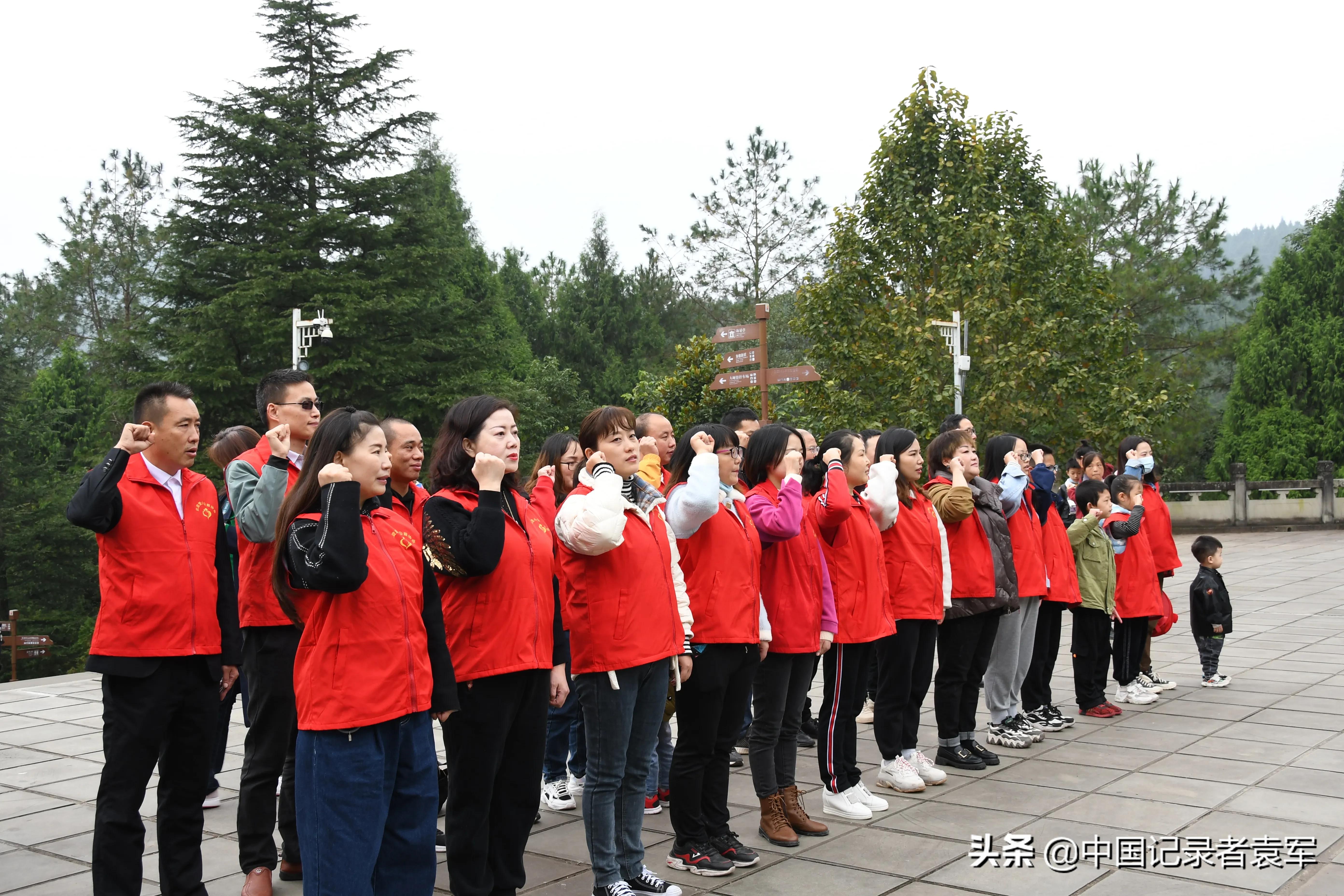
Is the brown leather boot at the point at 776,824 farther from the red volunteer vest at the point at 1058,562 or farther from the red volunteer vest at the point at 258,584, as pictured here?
the red volunteer vest at the point at 1058,562

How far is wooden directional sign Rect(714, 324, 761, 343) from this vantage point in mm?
13180

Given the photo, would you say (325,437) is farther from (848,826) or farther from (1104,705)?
(1104,705)

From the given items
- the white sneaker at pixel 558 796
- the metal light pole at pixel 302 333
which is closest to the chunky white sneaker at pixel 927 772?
the white sneaker at pixel 558 796

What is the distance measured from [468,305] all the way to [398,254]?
2531 millimetres

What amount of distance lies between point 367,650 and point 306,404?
160 cm

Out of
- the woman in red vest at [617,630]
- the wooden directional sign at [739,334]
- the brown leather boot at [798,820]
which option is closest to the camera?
the woman in red vest at [617,630]

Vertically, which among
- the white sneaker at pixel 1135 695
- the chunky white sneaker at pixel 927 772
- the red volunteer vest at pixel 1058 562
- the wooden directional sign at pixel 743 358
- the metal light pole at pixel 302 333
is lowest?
the white sneaker at pixel 1135 695

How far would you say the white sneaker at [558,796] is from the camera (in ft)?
17.8

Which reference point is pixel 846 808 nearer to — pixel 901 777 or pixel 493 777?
pixel 901 777

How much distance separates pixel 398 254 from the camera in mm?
27062

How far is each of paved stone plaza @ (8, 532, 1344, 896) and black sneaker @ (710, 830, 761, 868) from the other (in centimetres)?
6

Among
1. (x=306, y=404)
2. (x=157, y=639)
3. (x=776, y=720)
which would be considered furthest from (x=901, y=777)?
(x=157, y=639)

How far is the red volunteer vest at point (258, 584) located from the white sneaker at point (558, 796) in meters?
1.81

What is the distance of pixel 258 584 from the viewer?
14.0 feet
